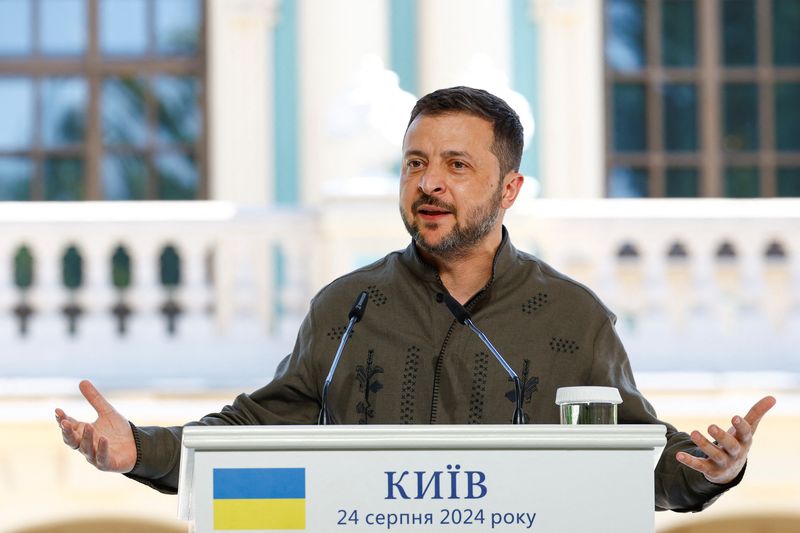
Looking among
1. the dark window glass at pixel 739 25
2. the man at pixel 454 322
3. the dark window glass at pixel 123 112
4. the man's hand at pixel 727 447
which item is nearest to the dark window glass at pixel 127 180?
the dark window glass at pixel 123 112

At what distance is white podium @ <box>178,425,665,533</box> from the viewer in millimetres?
2232

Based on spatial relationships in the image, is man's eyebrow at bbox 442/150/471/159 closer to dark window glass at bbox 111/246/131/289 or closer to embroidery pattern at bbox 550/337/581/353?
embroidery pattern at bbox 550/337/581/353

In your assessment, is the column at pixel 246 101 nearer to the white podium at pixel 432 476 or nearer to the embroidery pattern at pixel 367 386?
the embroidery pattern at pixel 367 386

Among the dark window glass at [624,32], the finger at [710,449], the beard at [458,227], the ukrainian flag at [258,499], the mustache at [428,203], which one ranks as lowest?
the ukrainian flag at [258,499]

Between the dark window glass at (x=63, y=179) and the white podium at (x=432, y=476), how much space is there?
644 centimetres

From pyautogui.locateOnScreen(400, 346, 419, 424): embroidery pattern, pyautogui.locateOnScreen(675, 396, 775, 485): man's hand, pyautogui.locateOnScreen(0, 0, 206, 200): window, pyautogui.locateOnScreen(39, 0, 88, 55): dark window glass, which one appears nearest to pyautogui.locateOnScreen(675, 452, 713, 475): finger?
pyautogui.locateOnScreen(675, 396, 775, 485): man's hand

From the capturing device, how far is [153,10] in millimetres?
8438

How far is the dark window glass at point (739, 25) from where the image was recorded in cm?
852

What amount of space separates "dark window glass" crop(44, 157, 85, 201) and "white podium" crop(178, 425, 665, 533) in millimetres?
6440

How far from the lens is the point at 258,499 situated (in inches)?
87.6

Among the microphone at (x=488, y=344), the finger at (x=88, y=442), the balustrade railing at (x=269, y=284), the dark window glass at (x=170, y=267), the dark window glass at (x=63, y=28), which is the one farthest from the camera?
the dark window glass at (x=63, y=28)

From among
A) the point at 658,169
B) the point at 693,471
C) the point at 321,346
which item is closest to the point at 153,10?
the point at 658,169

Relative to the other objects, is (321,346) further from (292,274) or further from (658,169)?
(658,169)

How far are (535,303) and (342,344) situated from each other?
39cm
